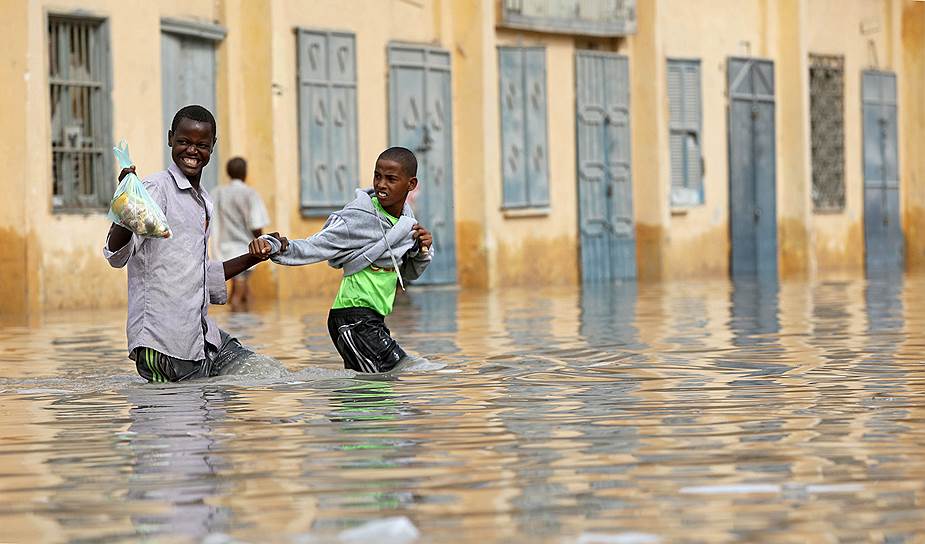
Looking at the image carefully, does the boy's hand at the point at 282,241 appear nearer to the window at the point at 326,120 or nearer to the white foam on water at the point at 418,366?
the white foam on water at the point at 418,366

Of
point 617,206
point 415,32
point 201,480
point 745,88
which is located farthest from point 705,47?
point 201,480

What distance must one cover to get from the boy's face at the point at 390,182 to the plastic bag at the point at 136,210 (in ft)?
3.73

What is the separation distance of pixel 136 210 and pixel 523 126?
1446 cm

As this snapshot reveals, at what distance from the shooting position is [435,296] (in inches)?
760

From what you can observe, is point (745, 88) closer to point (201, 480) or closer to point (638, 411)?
point (638, 411)

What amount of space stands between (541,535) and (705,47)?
2116cm

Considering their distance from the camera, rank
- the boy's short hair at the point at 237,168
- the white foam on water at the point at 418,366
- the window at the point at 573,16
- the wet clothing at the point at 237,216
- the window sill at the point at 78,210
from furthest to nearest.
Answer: the window at the point at 573,16
the boy's short hair at the point at 237,168
the wet clothing at the point at 237,216
the window sill at the point at 78,210
the white foam on water at the point at 418,366

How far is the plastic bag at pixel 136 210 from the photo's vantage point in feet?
26.1

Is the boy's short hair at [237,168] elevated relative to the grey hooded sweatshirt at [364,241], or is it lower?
elevated

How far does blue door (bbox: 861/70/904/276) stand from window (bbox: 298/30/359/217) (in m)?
11.0

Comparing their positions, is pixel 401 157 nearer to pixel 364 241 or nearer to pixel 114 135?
pixel 364 241

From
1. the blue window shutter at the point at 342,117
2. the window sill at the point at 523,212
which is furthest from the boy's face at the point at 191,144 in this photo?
the window sill at the point at 523,212

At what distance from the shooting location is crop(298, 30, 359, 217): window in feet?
62.8

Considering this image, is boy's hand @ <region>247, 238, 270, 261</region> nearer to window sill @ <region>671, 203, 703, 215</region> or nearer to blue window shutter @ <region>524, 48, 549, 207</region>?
blue window shutter @ <region>524, 48, 549, 207</region>
